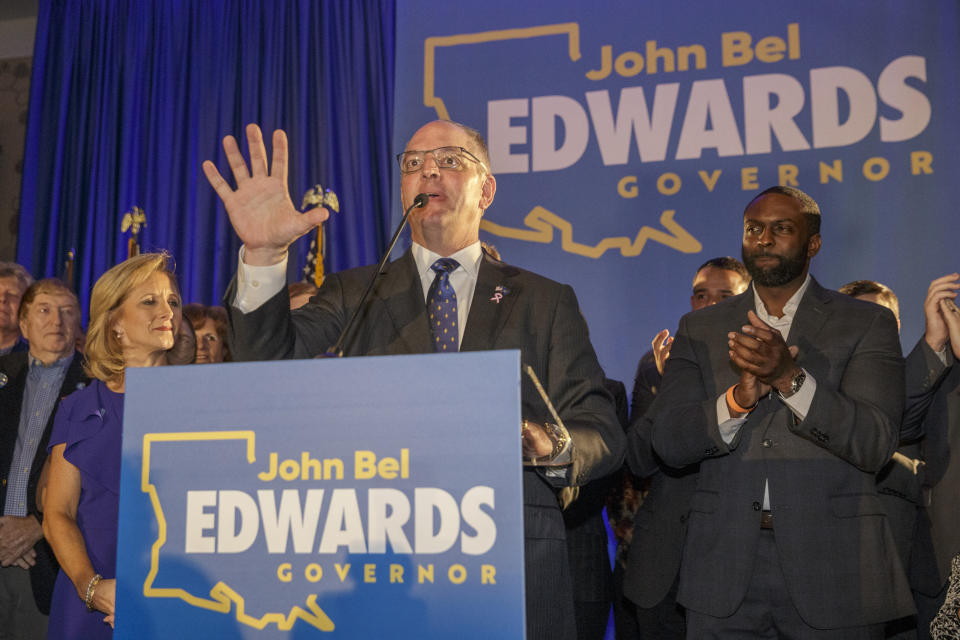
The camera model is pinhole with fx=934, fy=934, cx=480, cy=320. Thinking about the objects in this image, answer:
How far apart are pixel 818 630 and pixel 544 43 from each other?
127 inches

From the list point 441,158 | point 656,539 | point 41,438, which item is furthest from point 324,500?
point 41,438

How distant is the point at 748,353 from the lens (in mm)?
2189

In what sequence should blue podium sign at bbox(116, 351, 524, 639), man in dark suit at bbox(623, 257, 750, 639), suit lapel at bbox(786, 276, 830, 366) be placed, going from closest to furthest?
1. blue podium sign at bbox(116, 351, 524, 639)
2. suit lapel at bbox(786, 276, 830, 366)
3. man in dark suit at bbox(623, 257, 750, 639)

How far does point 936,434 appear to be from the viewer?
3111mm

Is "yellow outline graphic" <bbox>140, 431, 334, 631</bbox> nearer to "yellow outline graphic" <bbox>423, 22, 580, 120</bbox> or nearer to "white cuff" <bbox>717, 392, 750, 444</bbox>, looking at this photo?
"white cuff" <bbox>717, 392, 750, 444</bbox>

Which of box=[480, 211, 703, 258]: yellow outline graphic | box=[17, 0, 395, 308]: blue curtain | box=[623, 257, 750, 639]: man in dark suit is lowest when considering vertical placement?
box=[623, 257, 750, 639]: man in dark suit

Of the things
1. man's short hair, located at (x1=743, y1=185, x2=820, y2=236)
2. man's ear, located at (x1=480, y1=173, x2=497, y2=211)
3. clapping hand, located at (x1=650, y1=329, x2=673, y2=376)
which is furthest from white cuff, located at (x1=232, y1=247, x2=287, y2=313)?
clapping hand, located at (x1=650, y1=329, x2=673, y2=376)

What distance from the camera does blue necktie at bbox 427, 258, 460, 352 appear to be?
2104mm

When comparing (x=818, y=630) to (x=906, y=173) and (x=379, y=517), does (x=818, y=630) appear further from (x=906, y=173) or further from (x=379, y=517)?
(x=906, y=173)

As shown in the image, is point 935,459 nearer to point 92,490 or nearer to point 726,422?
point 726,422

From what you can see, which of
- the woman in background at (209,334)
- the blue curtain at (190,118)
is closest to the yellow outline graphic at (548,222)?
the blue curtain at (190,118)

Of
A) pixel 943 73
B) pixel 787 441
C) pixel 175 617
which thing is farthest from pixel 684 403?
pixel 943 73

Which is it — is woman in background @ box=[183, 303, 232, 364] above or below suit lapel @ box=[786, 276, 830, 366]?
above

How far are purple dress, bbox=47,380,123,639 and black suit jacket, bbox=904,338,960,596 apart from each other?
2.44 metres
